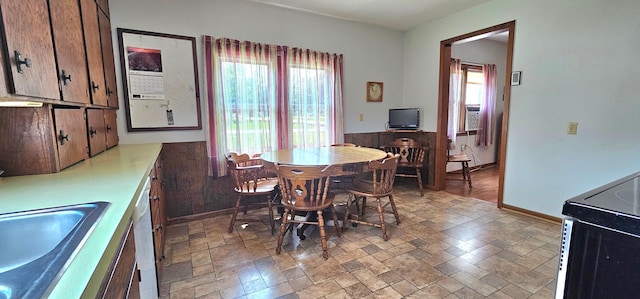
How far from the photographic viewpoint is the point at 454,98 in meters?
4.57

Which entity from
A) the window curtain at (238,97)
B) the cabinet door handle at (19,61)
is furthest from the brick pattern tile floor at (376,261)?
the cabinet door handle at (19,61)

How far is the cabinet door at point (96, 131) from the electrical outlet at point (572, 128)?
13.4 feet

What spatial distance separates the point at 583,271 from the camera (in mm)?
870

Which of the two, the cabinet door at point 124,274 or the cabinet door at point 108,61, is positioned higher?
the cabinet door at point 108,61

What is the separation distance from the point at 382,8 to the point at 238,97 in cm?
208

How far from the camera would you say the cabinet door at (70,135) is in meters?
1.47

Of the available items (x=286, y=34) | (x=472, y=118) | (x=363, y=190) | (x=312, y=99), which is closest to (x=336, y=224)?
(x=363, y=190)

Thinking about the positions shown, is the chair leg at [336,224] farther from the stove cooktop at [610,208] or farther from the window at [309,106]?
the stove cooktop at [610,208]

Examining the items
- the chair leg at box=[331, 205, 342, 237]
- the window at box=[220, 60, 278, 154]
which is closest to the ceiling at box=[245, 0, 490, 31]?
Answer: the window at box=[220, 60, 278, 154]

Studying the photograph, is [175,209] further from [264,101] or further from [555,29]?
[555,29]

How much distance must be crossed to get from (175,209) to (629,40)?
452cm

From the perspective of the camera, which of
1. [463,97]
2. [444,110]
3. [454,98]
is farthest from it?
[463,97]

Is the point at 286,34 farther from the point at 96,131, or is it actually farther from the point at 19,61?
the point at 19,61

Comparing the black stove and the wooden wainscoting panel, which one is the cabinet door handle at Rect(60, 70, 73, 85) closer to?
the wooden wainscoting panel
